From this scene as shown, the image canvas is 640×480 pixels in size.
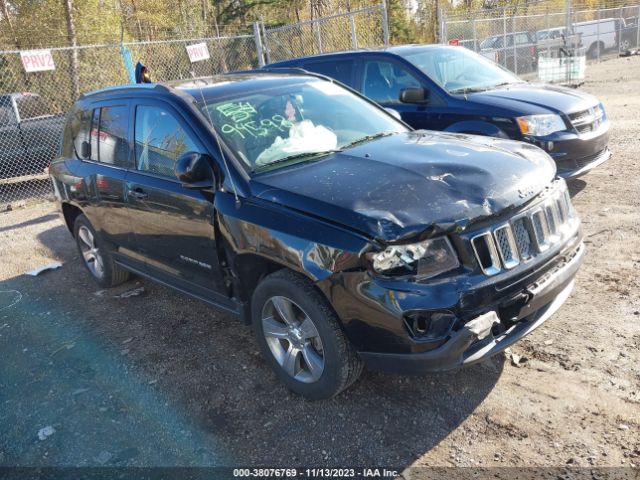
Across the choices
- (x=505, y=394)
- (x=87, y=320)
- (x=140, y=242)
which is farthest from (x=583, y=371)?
(x=87, y=320)

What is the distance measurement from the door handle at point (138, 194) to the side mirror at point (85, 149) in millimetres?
1077

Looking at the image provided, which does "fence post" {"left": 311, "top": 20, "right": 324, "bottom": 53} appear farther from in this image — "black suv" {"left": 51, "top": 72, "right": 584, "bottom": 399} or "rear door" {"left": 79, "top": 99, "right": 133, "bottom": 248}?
"black suv" {"left": 51, "top": 72, "right": 584, "bottom": 399}

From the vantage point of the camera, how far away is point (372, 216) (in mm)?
2785

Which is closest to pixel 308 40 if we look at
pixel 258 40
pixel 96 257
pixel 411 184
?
pixel 258 40

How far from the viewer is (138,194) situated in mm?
4180

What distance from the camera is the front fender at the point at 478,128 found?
6.02m

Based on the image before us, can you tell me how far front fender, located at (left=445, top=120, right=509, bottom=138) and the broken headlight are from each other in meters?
3.62

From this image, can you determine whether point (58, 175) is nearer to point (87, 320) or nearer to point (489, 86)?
point (87, 320)

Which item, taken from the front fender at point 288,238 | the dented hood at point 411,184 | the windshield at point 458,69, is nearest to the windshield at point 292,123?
the dented hood at point 411,184

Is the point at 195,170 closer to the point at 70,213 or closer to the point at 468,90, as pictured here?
the point at 70,213

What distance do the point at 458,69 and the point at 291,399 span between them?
5.22m

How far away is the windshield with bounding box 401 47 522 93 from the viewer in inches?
265

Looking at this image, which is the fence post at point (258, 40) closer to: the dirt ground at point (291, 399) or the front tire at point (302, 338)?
the dirt ground at point (291, 399)

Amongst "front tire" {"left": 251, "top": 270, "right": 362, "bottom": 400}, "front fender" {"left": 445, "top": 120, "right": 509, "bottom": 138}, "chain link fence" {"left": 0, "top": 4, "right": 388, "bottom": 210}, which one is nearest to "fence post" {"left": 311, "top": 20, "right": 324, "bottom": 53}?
"chain link fence" {"left": 0, "top": 4, "right": 388, "bottom": 210}
